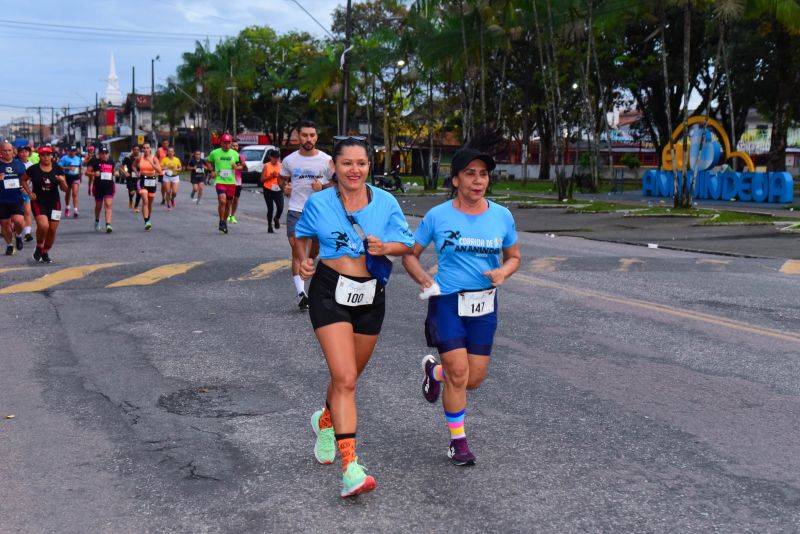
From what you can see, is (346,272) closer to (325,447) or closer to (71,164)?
(325,447)

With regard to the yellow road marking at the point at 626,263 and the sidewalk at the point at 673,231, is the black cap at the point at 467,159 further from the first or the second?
the sidewalk at the point at 673,231

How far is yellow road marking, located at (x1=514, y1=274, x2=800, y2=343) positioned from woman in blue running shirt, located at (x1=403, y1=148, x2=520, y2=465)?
4.50 metres

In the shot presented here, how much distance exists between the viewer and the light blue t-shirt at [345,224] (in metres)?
4.85

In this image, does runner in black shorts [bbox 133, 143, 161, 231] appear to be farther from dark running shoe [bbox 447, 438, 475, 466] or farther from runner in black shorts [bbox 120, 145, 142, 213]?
dark running shoe [bbox 447, 438, 475, 466]

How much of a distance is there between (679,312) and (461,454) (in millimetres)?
5569

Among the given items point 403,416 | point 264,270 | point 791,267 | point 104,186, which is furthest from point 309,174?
point 104,186

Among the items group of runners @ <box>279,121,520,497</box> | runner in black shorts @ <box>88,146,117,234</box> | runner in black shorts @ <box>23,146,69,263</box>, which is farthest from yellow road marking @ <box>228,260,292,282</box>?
group of runners @ <box>279,121,520,497</box>

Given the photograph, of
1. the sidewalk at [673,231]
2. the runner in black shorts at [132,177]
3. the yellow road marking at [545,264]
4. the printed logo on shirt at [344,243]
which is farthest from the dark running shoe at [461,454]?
the runner in black shorts at [132,177]

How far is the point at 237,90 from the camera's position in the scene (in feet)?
262

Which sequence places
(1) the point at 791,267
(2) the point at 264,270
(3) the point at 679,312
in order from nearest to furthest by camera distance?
(3) the point at 679,312 < (2) the point at 264,270 < (1) the point at 791,267

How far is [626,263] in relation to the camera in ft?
47.8

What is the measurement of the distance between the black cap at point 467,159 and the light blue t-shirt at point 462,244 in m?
0.21

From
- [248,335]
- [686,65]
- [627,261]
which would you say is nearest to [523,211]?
[686,65]

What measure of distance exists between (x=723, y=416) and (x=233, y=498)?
10.4 feet
